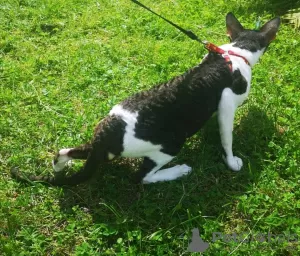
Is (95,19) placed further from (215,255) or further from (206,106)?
(215,255)

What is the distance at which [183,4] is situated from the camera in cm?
583

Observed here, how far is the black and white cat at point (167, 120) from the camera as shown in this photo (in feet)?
10.2

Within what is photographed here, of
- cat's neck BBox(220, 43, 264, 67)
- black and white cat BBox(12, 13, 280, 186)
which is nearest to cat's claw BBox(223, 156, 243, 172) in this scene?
black and white cat BBox(12, 13, 280, 186)

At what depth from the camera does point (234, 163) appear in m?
3.54

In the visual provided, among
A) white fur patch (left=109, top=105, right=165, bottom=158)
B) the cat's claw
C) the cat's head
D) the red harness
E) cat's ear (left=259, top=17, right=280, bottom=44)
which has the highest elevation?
cat's ear (left=259, top=17, right=280, bottom=44)

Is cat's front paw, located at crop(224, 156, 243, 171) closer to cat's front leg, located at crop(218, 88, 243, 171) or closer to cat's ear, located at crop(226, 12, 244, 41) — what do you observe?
cat's front leg, located at crop(218, 88, 243, 171)

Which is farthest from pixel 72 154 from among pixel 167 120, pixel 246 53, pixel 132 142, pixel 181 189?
pixel 246 53

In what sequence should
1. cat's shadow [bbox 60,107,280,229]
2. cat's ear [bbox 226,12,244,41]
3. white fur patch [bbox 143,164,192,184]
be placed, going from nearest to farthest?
1. cat's shadow [bbox 60,107,280,229]
2. white fur patch [bbox 143,164,192,184]
3. cat's ear [bbox 226,12,244,41]

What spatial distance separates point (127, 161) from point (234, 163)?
0.96 metres

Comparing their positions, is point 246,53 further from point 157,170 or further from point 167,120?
point 157,170

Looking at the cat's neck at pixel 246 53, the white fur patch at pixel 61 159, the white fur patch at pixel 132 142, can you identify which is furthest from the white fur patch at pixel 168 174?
the cat's neck at pixel 246 53

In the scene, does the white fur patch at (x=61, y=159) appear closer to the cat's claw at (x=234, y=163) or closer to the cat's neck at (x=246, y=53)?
the cat's claw at (x=234, y=163)

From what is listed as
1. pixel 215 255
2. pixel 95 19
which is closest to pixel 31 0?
pixel 95 19

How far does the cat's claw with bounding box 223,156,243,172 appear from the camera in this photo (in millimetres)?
3535
